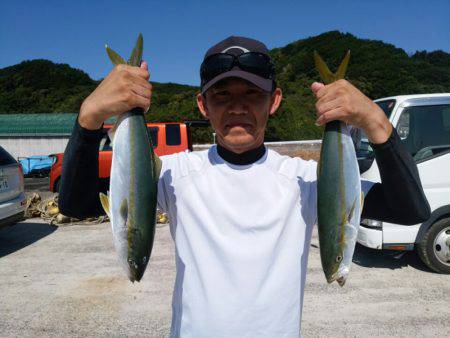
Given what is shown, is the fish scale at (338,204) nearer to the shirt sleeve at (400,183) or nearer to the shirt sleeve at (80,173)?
the shirt sleeve at (400,183)

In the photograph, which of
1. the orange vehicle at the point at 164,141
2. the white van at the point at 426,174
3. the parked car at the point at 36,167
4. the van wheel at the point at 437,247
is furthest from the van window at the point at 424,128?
the parked car at the point at 36,167

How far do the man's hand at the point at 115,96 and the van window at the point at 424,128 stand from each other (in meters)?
4.56

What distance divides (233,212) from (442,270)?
15.3ft

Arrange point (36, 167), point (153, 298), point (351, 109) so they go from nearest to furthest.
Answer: point (351, 109) < point (153, 298) < point (36, 167)

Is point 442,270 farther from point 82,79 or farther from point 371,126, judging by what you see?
point 82,79

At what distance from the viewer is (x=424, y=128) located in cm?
527

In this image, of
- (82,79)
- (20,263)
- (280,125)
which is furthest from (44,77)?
(20,263)

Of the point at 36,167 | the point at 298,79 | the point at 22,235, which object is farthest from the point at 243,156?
the point at 298,79

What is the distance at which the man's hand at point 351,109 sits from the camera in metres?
1.52

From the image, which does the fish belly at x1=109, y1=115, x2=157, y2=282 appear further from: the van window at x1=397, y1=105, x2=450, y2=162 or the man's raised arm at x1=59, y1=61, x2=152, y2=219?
the van window at x1=397, y1=105, x2=450, y2=162

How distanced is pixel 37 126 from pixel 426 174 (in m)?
23.2

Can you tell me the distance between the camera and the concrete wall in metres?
23.1

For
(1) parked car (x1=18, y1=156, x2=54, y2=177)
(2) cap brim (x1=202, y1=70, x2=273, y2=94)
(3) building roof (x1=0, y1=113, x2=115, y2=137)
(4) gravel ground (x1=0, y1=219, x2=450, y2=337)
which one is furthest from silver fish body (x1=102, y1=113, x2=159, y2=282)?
(3) building roof (x1=0, y1=113, x2=115, y2=137)

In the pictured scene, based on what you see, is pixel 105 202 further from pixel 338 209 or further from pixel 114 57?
pixel 338 209
